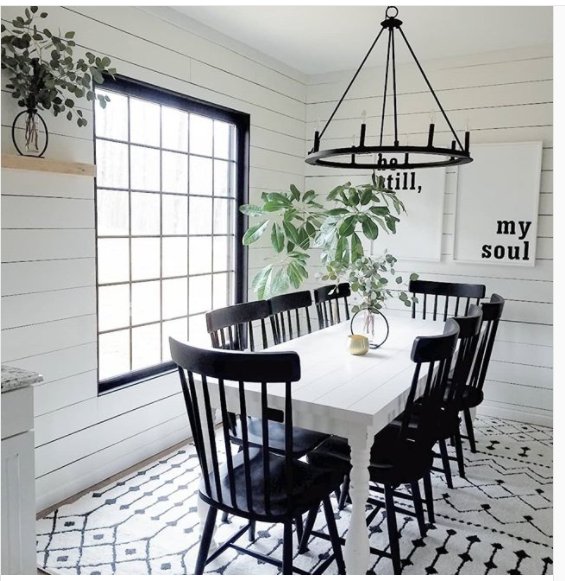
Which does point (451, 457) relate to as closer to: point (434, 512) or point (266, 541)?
point (434, 512)

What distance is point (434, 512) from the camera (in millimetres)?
2748

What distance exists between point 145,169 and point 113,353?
→ 3.57 feet

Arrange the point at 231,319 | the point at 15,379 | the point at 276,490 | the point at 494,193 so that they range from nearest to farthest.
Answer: the point at 15,379, the point at 276,490, the point at 231,319, the point at 494,193

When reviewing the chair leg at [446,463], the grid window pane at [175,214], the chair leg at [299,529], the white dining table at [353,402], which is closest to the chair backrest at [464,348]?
the white dining table at [353,402]

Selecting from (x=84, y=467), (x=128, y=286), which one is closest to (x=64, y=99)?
(x=128, y=286)

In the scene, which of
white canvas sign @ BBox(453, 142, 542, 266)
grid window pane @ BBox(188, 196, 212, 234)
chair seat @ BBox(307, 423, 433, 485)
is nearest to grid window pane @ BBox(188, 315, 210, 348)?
grid window pane @ BBox(188, 196, 212, 234)

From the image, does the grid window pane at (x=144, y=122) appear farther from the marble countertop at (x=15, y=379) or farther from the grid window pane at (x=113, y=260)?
the marble countertop at (x=15, y=379)

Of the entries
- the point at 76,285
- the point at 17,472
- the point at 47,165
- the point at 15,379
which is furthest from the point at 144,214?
the point at 17,472

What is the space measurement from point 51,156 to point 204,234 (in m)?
1.36

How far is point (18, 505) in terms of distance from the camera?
5.81 ft

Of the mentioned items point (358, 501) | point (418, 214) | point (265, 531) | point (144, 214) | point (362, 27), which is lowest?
point (265, 531)

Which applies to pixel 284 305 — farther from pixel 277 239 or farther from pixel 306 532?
pixel 306 532

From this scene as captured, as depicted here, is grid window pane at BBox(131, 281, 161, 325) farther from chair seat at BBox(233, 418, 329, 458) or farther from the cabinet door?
the cabinet door

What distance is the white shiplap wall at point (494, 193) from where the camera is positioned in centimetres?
389
